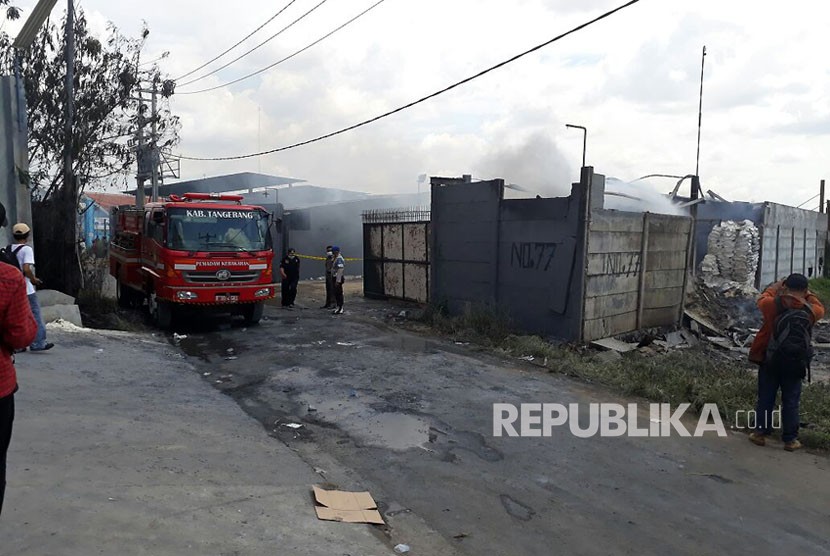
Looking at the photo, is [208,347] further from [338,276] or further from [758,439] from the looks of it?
[758,439]

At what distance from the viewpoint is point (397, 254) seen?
48.3 ft

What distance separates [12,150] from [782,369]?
1213 centimetres

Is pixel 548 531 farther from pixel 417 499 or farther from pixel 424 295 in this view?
pixel 424 295

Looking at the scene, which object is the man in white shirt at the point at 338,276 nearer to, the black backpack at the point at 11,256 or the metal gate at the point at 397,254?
the metal gate at the point at 397,254

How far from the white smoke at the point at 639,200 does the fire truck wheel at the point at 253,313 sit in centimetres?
841

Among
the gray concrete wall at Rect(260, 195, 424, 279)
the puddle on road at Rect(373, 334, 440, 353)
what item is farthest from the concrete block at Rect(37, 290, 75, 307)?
the gray concrete wall at Rect(260, 195, 424, 279)

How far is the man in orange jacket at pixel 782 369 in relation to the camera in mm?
5426

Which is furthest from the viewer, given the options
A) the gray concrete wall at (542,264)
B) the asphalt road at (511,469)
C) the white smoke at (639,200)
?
the white smoke at (639,200)

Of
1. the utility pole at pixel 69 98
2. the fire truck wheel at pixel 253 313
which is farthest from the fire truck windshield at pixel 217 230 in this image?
the utility pole at pixel 69 98

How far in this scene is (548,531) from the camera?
3.90 meters

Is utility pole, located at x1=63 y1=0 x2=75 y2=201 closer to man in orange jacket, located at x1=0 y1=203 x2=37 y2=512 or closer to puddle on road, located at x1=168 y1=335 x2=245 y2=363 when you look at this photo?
puddle on road, located at x1=168 y1=335 x2=245 y2=363

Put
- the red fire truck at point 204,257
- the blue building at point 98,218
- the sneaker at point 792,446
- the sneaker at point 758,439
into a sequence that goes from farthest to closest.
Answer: the blue building at point 98,218
the red fire truck at point 204,257
the sneaker at point 758,439
the sneaker at point 792,446

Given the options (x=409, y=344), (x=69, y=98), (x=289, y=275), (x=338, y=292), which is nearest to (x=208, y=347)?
(x=409, y=344)

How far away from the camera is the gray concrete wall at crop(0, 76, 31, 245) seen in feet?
34.5
